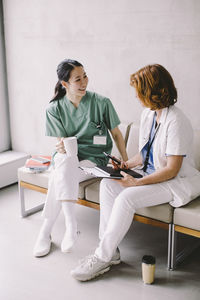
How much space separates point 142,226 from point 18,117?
6.26ft

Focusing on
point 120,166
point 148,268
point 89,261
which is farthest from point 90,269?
point 120,166

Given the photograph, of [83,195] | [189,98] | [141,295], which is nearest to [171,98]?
[189,98]

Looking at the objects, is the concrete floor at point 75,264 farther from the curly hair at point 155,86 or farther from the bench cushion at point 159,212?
the curly hair at point 155,86

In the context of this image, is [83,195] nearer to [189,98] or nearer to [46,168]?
[46,168]

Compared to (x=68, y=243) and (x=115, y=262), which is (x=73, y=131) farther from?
(x=115, y=262)

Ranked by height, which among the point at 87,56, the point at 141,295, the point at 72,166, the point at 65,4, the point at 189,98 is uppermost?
the point at 65,4

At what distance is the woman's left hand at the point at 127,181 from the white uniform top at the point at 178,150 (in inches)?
6.9

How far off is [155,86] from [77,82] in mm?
638

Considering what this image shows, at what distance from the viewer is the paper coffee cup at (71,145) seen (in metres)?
2.93

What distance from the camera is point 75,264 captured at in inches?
109

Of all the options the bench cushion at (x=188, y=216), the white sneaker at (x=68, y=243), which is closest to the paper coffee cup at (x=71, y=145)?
the white sneaker at (x=68, y=243)

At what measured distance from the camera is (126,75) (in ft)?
11.7

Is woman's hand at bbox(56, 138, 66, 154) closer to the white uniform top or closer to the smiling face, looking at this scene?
the smiling face

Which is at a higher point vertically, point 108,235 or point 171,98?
point 171,98
